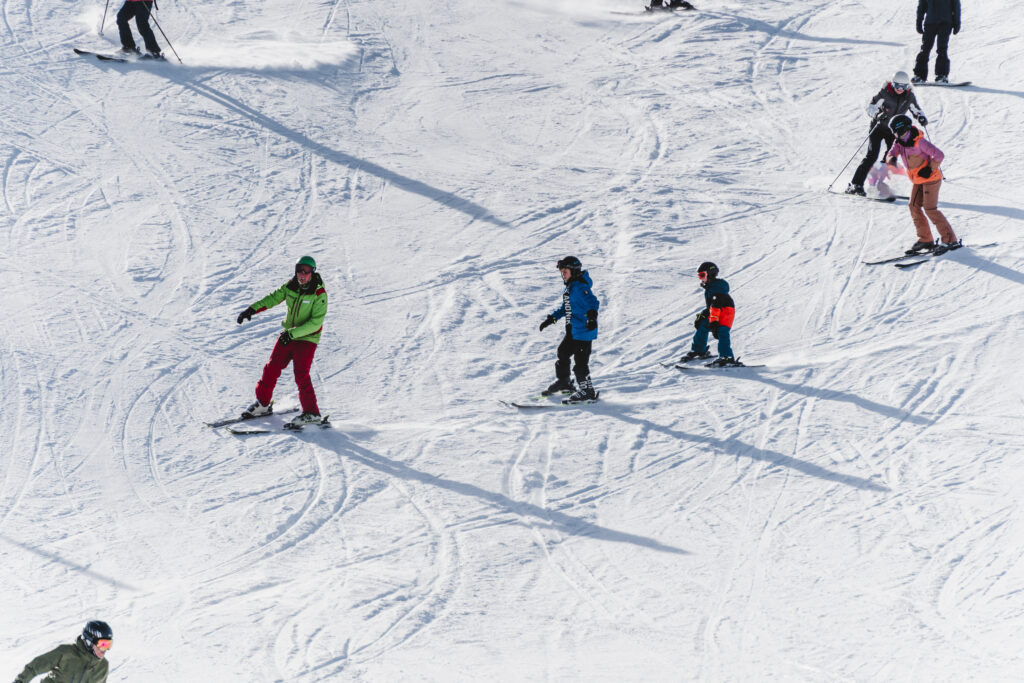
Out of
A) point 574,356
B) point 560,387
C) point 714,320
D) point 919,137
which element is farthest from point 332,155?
point 919,137

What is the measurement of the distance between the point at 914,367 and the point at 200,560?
20.8 ft

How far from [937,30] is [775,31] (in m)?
2.97

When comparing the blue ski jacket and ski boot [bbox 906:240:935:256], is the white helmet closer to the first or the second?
ski boot [bbox 906:240:935:256]

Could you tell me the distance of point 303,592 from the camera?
25.7 ft

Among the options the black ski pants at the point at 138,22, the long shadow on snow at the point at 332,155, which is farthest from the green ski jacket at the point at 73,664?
the black ski pants at the point at 138,22

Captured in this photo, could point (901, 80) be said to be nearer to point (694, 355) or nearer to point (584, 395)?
point (694, 355)

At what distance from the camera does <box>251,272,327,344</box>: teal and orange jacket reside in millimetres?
9367

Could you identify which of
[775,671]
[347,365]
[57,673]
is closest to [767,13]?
A: [347,365]

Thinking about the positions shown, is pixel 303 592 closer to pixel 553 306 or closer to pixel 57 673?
pixel 57 673

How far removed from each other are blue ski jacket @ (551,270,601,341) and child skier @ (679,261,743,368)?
3.70 feet

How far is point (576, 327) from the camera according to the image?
32.6 ft

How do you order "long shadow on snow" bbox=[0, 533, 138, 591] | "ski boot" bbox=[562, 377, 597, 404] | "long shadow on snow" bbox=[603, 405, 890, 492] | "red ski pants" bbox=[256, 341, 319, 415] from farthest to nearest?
"ski boot" bbox=[562, 377, 597, 404], "red ski pants" bbox=[256, 341, 319, 415], "long shadow on snow" bbox=[603, 405, 890, 492], "long shadow on snow" bbox=[0, 533, 138, 591]

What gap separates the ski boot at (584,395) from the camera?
10.3 metres

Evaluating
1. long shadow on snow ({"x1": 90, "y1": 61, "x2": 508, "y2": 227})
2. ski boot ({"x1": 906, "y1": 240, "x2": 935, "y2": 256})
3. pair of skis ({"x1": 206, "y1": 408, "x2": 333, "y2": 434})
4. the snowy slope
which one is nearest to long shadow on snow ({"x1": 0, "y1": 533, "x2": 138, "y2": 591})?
the snowy slope
